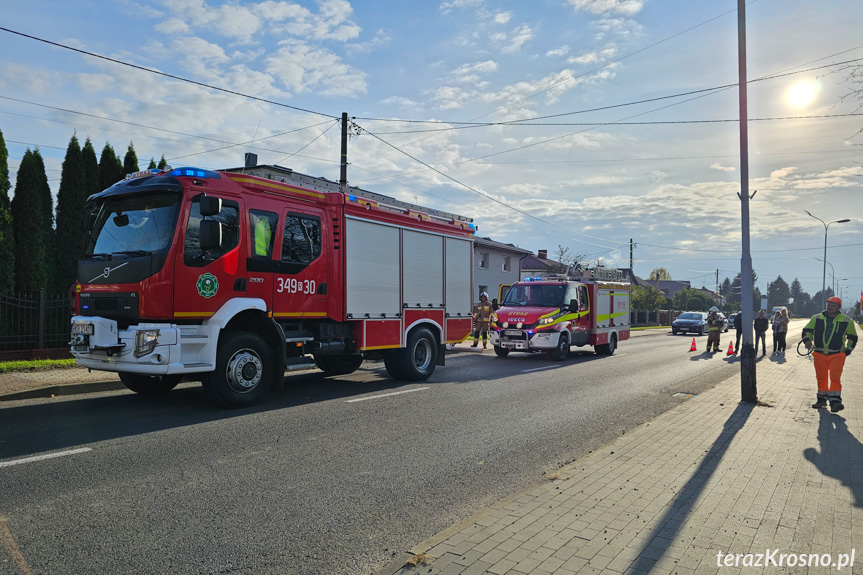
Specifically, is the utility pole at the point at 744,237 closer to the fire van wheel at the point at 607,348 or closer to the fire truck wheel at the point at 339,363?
the fire truck wheel at the point at 339,363

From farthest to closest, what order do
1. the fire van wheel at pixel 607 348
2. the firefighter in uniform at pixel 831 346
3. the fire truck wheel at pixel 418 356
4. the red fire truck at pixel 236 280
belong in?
the fire van wheel at pixel 607 348 → the fire truck wheel at pixel 418 356 → the firefighter in uniform at pixel 831 346 → the red fire truck at pixel 236 280

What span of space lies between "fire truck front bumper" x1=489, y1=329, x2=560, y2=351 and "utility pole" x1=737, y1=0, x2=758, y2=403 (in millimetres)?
6596

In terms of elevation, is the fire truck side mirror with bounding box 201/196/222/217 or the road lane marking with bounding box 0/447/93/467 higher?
the fire truck side mirror with bounding box 201/196/222/217

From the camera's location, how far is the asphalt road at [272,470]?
3.77 meters

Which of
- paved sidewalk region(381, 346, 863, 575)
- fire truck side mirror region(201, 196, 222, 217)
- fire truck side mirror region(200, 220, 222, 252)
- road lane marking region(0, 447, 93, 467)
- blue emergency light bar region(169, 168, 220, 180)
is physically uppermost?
blue emergency light bar region(169, 168, 220, 180)

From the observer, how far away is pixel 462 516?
14.8ft

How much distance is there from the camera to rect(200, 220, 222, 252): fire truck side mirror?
7.78 meters

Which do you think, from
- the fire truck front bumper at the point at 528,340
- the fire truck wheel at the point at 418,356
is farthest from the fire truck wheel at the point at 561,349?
the fire truck wheel at the point at 418,356

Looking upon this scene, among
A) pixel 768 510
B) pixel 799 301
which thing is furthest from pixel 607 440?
pixel 799 301

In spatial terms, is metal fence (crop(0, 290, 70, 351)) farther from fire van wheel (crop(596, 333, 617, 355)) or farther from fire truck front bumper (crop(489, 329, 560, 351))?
fire van wheel (crop(596, 333, 617, 355))

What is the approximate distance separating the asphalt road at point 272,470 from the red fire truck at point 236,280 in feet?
2.48

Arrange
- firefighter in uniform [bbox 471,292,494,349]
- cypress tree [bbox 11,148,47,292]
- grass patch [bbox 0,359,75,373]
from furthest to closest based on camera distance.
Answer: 1. firefighter in uniform [bbox 471,292,494,349]
2. cypress tree [bbox 11,148,47,292]
3. grass patch [bbox 0,359,75,373]

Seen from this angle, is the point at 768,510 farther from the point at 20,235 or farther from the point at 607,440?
the point at 20,235

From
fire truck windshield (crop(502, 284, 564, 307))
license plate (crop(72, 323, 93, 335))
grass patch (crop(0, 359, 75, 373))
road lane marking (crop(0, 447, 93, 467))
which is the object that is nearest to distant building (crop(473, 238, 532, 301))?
fire truck windshield (crop(502, 284, 564, 307))
